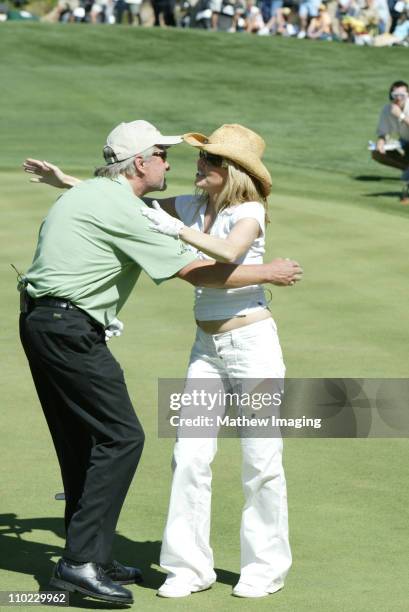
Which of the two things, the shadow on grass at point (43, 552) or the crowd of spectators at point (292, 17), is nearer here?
the shadow on grass at point (43, 552)

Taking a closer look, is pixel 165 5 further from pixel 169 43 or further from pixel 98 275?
pixel 98 275

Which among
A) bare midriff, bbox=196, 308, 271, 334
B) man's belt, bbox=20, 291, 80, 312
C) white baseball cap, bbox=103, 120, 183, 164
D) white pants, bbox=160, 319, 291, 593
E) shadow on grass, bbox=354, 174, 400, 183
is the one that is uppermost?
white baseball cap, bbox=103, 120, 183, 164

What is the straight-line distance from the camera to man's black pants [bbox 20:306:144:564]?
5.62 m

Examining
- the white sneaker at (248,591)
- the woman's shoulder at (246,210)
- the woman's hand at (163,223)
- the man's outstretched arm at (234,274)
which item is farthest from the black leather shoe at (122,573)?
the woman's shoulder at (246,210)

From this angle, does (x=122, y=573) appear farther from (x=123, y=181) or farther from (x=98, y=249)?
(x=123, y=181)

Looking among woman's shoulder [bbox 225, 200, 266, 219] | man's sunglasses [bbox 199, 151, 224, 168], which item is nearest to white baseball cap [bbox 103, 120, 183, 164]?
man's sunglasses [bbox 199, 151, 224, 168]

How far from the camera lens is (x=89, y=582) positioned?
5.59m

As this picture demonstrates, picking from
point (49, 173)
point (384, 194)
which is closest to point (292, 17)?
point (384, 194)

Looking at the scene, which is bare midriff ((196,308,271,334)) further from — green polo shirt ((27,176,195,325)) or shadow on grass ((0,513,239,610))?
shadow on grass ((0,513,239,610))

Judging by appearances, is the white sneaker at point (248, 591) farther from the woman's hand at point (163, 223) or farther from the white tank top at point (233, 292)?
the woman's hand at point (163, 223)

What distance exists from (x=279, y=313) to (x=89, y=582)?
233 inches

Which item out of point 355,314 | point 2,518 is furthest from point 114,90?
point 2,518

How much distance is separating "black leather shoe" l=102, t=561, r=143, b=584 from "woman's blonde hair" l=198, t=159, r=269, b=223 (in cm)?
168

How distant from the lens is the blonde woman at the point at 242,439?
225 inches
